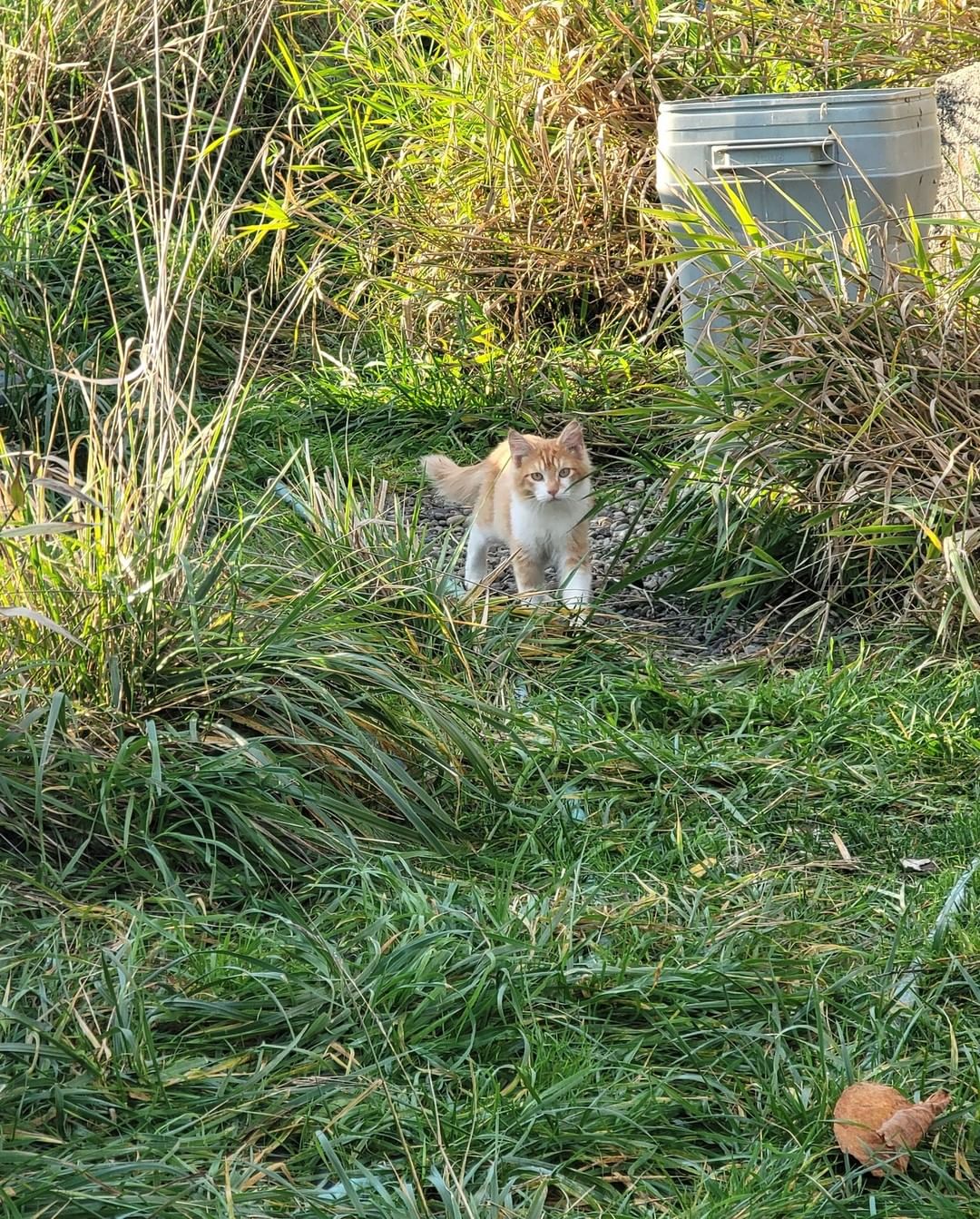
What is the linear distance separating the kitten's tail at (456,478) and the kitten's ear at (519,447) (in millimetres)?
410

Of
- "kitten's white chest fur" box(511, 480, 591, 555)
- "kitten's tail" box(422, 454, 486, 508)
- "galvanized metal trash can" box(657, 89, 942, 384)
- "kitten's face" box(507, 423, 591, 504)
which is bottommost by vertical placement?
"kitten's tail" box(422, 454, 486, 508)

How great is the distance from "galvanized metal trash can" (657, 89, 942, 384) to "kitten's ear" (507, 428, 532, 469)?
2.38 feet

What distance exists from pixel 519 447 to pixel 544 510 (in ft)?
0.70

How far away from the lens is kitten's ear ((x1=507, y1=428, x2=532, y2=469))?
16.5 feet

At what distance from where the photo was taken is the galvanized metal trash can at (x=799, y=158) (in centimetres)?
553

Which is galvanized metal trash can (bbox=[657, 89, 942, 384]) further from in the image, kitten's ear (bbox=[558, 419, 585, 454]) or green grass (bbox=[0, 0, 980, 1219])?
green grass (bbox=[0, 0, 980, 1219])

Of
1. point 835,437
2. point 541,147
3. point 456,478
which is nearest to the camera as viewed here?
point 835,437

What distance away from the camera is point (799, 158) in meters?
5.64

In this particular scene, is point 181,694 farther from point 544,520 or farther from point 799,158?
point 799,158

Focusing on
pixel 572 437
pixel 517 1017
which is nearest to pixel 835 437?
pixel 572 437

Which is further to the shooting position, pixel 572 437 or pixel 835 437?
pixel 572 437

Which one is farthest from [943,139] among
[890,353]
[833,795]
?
[833,795]

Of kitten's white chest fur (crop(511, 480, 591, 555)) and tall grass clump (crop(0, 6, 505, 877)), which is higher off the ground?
tall grass clump (crop(0, 6, 505, 877))

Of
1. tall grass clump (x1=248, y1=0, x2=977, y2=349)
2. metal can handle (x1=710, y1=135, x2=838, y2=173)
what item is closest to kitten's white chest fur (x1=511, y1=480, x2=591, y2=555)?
metal can handle (x1=710, y1=135, x2=838, y2=173)
